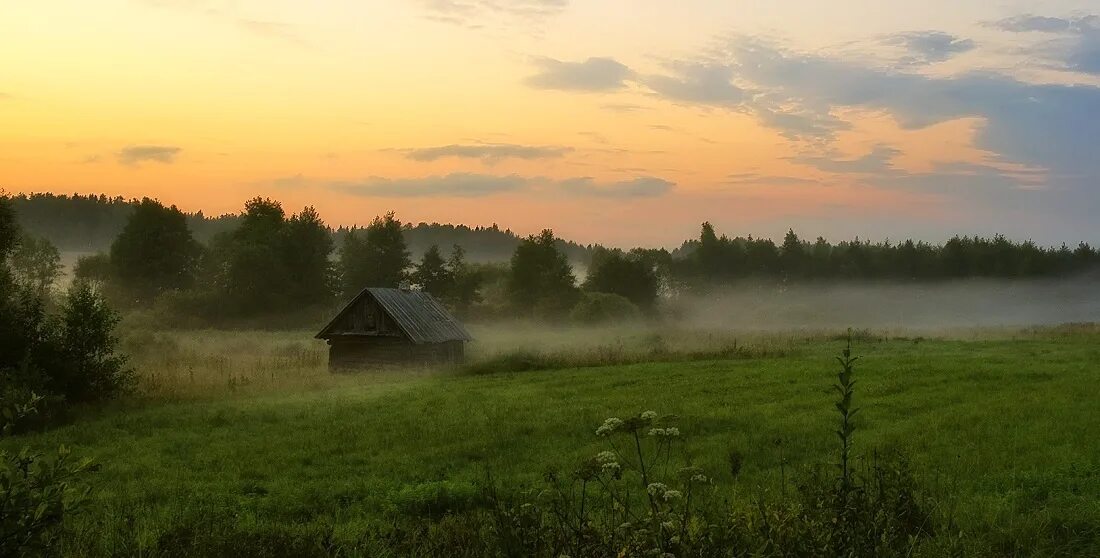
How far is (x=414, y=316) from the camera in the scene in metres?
38.2

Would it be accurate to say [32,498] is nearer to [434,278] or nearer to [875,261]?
[434,278]

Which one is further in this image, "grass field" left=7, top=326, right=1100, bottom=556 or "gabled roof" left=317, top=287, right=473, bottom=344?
"gabled roof" left=317, top=287, right=473, bottom=344

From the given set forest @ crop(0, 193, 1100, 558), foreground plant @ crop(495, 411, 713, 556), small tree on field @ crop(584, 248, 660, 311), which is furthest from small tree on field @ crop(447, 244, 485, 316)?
foreground plant @ crop(495, 411, 713, 556)

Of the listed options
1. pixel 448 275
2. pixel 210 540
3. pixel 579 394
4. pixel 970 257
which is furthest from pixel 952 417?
pixel 970 257

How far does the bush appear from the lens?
72.2 meters

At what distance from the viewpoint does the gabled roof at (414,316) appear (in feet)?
120

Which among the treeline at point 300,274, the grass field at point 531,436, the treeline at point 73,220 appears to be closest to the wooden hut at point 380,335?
the grass field at point 531,436

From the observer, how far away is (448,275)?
80.9 m

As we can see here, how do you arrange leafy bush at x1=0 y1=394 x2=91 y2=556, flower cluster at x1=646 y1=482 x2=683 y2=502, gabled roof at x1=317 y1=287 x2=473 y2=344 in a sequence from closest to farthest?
leafy bush at x1=0 y1=394 x2=91 y2=556 < flower cluster at x1=646 y1=482 x2=683 y2=502 < gabled roof at x1=317 y1=287 x2=473 y2=344

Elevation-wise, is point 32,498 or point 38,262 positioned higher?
point 38,262

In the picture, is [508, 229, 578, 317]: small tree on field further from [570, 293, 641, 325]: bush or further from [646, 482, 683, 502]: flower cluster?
[646, 482, 683, 502]: flower cluster

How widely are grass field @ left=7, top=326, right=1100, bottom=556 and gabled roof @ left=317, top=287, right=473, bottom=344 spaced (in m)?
3.60

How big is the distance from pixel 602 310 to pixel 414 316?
37.1 metres

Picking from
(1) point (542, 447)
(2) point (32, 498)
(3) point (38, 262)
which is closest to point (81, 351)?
(1) point (542, 447)
